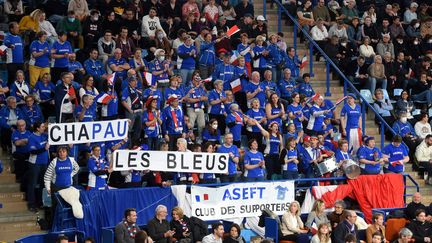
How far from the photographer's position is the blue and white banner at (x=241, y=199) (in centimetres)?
Answer: 2131

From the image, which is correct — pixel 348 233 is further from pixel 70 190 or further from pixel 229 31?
pixel 229 31

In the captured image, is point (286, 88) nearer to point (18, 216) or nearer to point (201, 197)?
point (201, 197)

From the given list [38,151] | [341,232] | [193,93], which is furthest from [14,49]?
[341,232]

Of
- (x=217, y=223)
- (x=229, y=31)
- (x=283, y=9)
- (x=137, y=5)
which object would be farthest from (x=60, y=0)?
(x=217, y=223)

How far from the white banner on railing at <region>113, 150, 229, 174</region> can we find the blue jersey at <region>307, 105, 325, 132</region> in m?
4.23

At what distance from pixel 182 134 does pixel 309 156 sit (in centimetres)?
277

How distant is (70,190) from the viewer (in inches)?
794

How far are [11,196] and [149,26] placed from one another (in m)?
6.29

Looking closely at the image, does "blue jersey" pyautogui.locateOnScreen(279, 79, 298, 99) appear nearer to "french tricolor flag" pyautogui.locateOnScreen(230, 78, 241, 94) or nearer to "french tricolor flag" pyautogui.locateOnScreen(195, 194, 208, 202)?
"french tricolor flag" pyautogui.locateOnScreen(230, 78, 241, 94)

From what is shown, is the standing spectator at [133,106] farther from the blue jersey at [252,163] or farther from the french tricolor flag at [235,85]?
the french tricolor flag at [235,85]

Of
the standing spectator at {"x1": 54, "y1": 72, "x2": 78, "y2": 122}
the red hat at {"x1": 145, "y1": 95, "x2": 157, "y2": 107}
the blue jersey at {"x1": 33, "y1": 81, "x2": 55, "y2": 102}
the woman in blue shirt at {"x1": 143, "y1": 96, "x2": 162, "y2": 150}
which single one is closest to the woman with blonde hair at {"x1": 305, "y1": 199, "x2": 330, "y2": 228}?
the woman in blue shirt at {"x1": 143, "y1": 96, "x2": 162, "y2": 150}

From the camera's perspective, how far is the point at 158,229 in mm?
19438

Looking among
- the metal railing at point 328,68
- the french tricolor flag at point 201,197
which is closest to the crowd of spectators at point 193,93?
the metal railing at point 328,68

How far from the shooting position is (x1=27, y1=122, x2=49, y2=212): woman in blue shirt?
2120 centimetres
